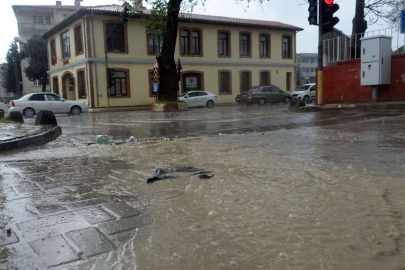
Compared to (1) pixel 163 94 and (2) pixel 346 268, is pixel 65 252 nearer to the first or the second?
(2) pixel 346 268

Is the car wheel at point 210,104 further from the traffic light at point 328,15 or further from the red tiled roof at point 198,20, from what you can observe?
the traffic light at point 328,15

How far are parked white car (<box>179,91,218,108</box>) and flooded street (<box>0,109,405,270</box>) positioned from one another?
2086 cm

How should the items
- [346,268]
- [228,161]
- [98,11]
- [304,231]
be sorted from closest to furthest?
[346,268], [304,231], [228,161], [98,11]

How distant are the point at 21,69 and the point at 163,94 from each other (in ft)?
121

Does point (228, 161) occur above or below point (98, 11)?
below

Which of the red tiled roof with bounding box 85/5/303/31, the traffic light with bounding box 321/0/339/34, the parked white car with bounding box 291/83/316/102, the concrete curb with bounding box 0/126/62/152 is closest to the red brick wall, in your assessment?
the traffic light with bounding box 321/0/339/34

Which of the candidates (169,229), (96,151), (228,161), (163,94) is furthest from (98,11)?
(169,229)

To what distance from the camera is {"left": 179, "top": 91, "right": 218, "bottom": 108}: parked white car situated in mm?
26047

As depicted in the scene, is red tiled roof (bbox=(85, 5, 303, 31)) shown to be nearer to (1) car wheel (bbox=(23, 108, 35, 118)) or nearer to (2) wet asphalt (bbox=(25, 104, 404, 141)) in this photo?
(1) car wheel (bbox=(23, 108, 35, 118))

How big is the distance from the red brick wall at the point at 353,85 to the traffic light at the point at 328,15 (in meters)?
2.43

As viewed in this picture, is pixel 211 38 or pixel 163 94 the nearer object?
pixel 163 94

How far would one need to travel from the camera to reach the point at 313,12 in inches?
476

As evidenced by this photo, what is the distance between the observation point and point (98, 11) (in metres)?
26.3

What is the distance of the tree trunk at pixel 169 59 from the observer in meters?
20.5
